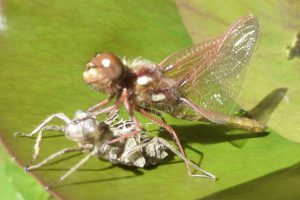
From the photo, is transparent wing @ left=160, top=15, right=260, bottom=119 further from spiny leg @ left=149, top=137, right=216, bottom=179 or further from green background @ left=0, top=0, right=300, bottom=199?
spiny leg @ left=149, top=137, right=216, bottom=179

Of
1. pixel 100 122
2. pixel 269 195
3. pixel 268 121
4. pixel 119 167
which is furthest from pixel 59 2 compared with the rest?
pixel 269 195

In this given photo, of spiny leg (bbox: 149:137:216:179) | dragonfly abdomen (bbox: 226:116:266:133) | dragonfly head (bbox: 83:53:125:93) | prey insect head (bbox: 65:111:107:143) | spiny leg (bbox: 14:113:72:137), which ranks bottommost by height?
spiny leg (bbox: 149:137:216:179)

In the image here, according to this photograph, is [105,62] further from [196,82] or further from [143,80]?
[196,82]

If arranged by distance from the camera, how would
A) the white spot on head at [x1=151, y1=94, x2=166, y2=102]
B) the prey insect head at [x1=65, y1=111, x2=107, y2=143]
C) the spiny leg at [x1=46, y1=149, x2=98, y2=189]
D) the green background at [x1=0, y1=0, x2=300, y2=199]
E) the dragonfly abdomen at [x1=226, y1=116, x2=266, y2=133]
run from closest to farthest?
the spiny leg at [x1=46, y1=149, x2=98, y2=189] < the green background at [x1=0, y1=0, x2=300, y2=199] < the prey insect head at [x1=65, y1=111, x2=107, y2=143] < the white spot on head at [x1=151, y1=94, x2=166, y2=102] < the dragonfly abdomen at [x1=226, y1=116, x2=266, y2=133]

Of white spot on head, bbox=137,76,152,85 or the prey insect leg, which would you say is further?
white spot on head, bbox=137,76,152,85

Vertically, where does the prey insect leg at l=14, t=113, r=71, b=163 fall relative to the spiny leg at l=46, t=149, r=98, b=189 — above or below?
above

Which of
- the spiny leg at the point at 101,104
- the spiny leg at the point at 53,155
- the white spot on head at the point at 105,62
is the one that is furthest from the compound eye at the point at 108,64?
the spiny leg at the point at 53,155

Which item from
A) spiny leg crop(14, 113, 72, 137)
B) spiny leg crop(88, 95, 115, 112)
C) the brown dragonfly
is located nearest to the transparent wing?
the brown dragonfly

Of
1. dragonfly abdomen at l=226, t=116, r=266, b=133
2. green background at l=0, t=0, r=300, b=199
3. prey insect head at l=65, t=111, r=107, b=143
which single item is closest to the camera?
green background at l=0, t=0, r=300, b=199
